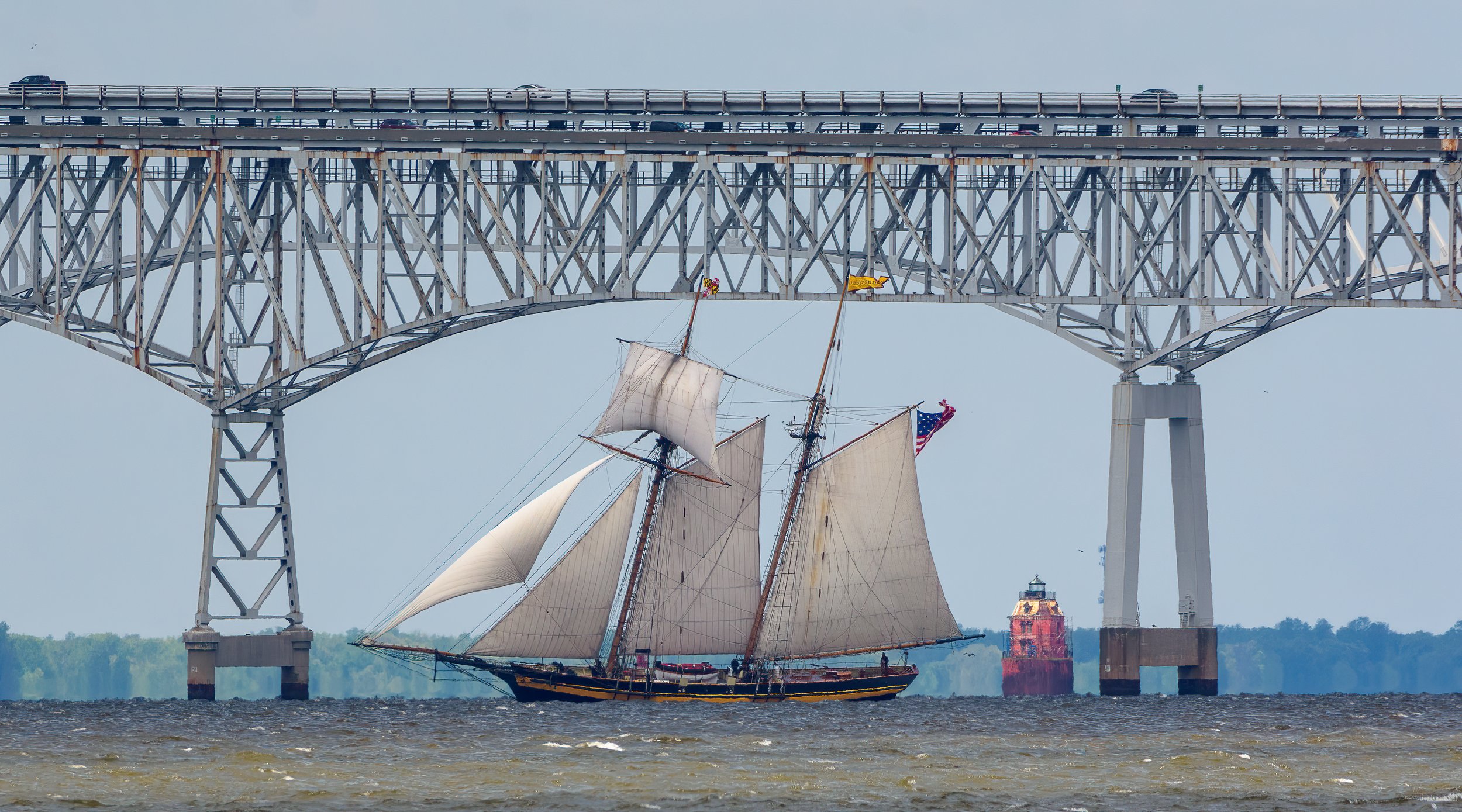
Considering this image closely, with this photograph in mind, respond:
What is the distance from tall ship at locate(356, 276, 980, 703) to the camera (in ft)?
323

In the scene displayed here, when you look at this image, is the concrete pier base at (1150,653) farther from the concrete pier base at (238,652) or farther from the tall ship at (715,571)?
the concrete pier base at (238,652)

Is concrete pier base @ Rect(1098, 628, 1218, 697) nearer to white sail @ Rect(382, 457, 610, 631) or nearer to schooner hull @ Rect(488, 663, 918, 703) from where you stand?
schooner hull @ Rect(488, 663, 918, 703)

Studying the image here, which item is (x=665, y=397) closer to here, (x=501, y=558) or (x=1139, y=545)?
(x=501, y=558)

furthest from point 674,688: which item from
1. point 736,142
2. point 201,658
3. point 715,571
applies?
point 736,142

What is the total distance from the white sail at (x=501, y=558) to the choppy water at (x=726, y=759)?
3.84m

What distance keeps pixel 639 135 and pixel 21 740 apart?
26.1 meters

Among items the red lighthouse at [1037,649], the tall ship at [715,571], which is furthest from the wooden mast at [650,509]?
the red lighthouse at [1037,649]

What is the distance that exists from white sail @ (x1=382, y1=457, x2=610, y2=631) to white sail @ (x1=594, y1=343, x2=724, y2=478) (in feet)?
15.7

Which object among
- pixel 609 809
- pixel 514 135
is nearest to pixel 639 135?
pixel 514 135

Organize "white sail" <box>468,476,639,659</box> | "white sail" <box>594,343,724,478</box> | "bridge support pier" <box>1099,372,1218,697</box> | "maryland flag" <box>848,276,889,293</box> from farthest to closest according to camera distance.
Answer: "white sail" <box>594,343,724,478</box> → "white sail" <box>468,476,639,659</box> → "bridge support pier" <box>1099,372,1218,697</box> → "maryland flag" <box>848,276,889,293</box>

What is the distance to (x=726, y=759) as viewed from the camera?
67.2 meters

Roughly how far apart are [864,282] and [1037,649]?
350 ft

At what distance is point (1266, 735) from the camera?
78.6 meters

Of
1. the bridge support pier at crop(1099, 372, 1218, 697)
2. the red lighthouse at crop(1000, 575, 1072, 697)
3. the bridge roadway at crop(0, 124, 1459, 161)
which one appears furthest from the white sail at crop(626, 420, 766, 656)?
the red lighthouse at crop(1000, 575, 1072, 697)
